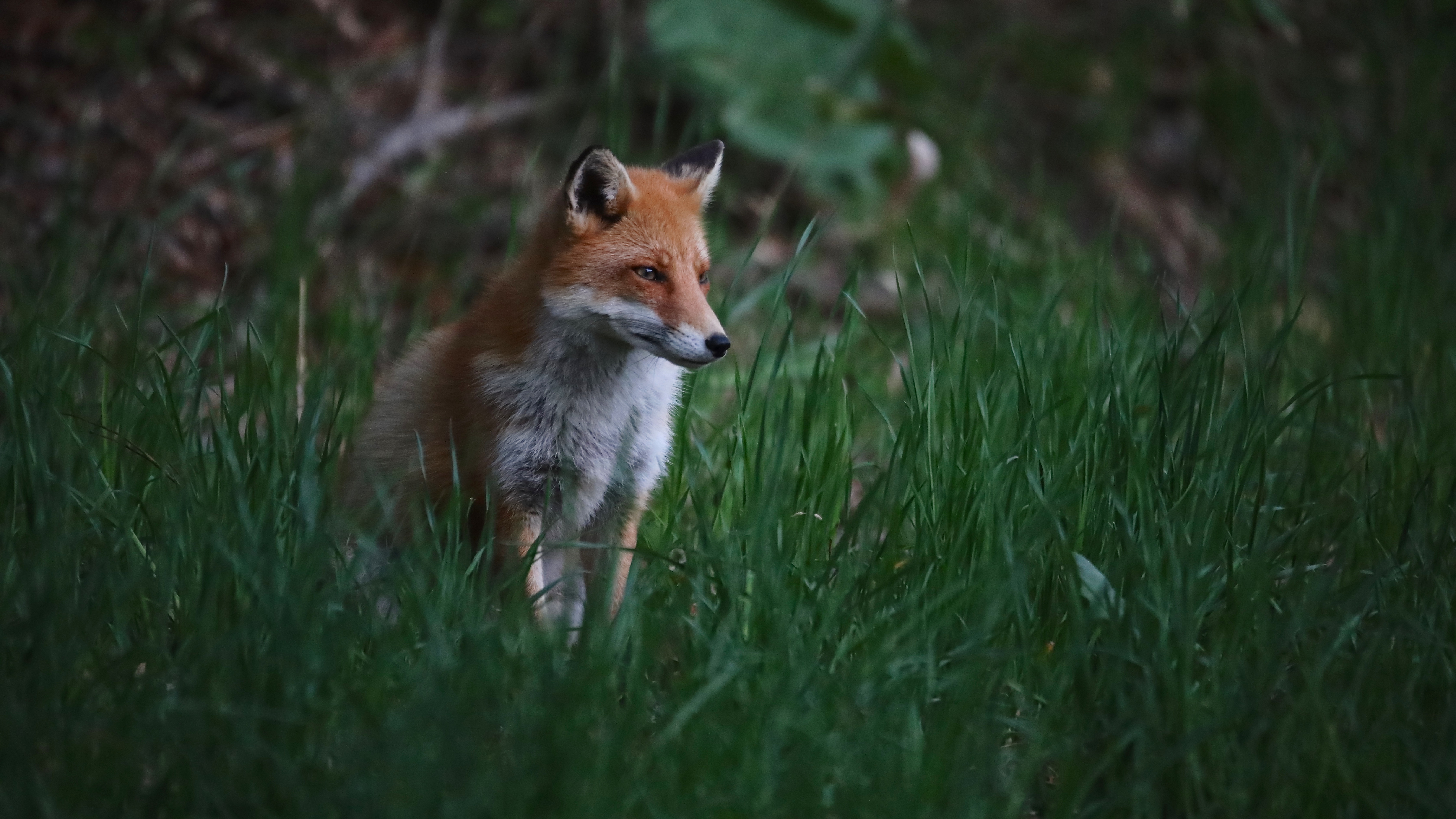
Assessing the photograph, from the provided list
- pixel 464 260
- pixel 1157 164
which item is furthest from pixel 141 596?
pixel 1157 164

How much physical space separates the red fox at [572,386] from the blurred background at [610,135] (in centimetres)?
156

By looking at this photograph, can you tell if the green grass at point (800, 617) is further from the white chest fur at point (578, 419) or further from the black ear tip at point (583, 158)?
the black ear tip at point (583, 158)

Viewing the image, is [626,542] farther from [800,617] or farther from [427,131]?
[427,131]

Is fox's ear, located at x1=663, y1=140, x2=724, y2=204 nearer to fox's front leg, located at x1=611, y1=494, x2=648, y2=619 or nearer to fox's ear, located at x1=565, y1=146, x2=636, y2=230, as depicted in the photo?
fox's ear, located at x1=565, y1=146, x2=636, y2=230

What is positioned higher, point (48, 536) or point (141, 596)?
point (48, 536)

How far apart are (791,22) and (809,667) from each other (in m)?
5.16

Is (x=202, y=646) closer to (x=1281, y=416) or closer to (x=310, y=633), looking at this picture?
(x=310, y=633)

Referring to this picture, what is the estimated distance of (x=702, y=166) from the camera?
431 cm

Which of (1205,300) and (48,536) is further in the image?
(1205,300)

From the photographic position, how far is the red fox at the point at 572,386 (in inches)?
147

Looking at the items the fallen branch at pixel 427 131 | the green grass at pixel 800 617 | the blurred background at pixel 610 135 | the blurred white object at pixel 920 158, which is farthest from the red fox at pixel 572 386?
the blurred white object at pixel 920 158

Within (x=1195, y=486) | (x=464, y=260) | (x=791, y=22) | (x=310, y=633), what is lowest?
(x=464, y=260)

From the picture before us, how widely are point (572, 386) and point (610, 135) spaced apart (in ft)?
5.72

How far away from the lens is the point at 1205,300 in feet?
18.8
